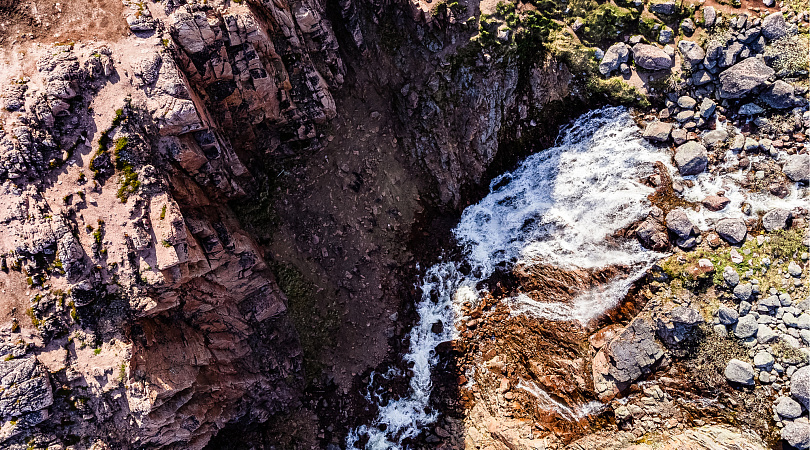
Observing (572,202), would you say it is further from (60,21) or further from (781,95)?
(60,21)

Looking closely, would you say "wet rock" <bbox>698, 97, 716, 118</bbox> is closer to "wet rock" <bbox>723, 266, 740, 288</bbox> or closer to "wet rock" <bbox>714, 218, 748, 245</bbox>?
"wet rock" <bbox>714, 218, 748, 245</bbox>

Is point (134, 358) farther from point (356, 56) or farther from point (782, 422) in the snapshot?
point (782, 422)

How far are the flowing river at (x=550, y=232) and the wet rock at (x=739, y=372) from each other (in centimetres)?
382

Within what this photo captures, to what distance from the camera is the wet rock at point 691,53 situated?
611 inches

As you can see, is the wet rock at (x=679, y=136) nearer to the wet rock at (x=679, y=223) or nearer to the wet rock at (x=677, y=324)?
the wet rock at (x=679, y=223)

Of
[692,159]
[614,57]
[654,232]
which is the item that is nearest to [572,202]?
[654,232]

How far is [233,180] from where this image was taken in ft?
48.4

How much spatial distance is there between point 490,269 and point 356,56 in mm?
9871

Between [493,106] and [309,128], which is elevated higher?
[309,128]

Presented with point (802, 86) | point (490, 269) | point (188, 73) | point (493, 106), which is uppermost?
point (188, 73)

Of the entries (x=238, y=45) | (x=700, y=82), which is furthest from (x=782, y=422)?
(x=238, y=45)

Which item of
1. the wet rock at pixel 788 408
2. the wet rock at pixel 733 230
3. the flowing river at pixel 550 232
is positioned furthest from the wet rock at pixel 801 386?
the flowing river at pixel 550 232

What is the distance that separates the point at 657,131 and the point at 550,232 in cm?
527

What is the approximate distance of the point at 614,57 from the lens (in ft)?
52.7
